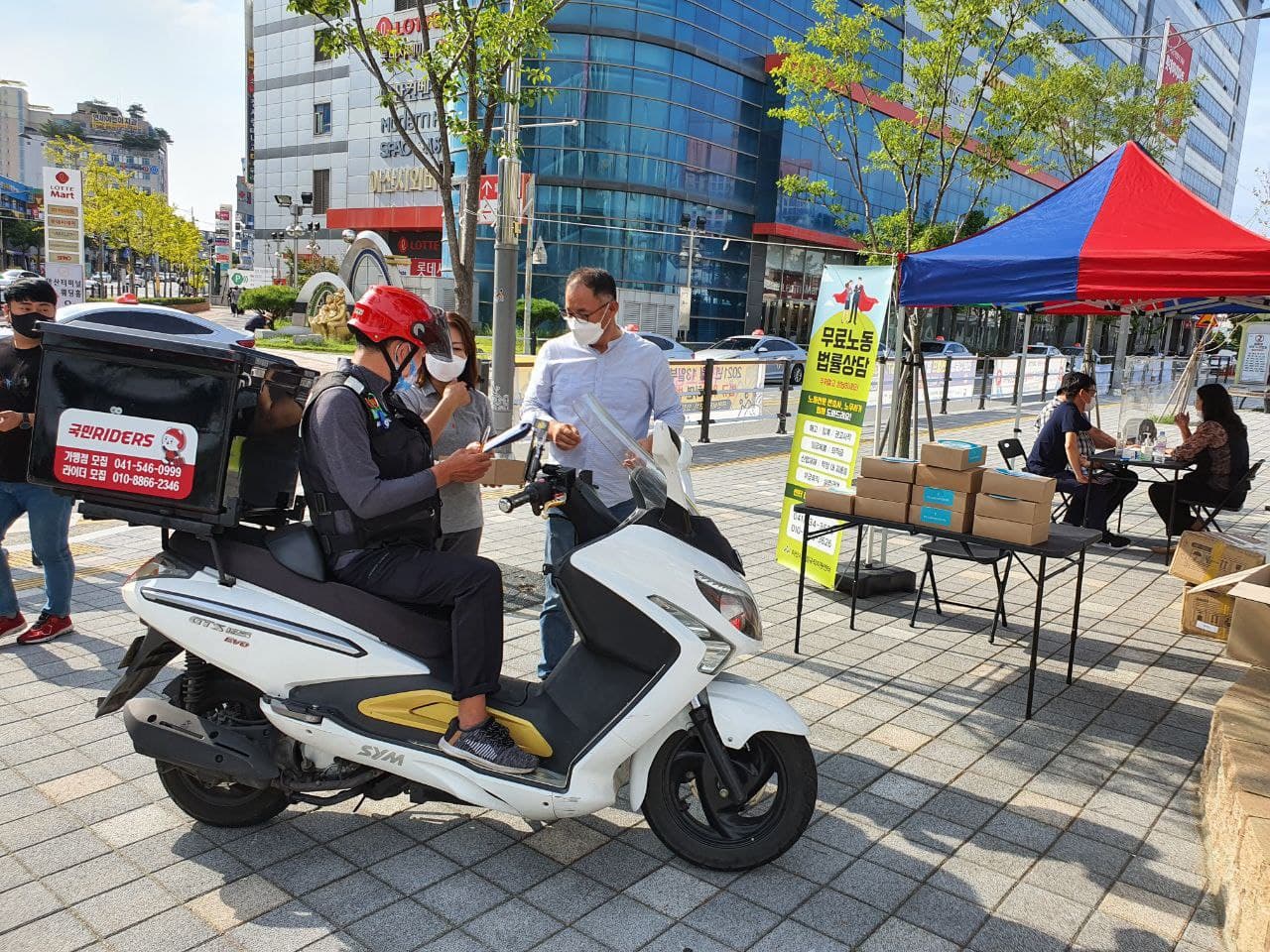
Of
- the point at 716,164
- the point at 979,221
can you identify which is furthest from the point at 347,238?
the point at 979,221

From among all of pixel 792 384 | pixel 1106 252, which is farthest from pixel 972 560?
pixel 792 384

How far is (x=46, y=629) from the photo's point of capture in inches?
195

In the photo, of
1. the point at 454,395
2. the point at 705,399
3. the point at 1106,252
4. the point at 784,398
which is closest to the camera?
the point at 454,395

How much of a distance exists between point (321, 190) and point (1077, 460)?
5001 centimetres

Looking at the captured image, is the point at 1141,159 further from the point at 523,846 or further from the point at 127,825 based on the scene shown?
the point at 127,825

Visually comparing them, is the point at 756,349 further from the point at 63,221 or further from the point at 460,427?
the point at 460,427

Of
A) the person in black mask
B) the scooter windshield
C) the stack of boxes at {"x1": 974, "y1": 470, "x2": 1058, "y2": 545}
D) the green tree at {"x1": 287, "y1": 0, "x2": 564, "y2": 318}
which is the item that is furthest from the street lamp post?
the scooter windshield

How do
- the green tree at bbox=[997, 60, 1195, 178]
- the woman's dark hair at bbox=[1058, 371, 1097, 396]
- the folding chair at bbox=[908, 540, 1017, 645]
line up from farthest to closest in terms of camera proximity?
1. the green tree at bbox=[997, 60, 1195, 178]
2. the woman's dark hair at bbox=[1058, 371, 1097, 396]
3. the folding chair at bbox=[908, 540, 1017, 645]

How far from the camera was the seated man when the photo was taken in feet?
26.0

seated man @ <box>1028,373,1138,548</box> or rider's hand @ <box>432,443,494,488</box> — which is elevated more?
rider's hand @ <box>432,443,494,488</box>

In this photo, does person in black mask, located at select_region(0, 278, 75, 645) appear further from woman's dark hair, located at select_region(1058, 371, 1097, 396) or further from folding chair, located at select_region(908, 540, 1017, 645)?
woman's dark hair, located at select_region(1058, 371, 1097, 396)

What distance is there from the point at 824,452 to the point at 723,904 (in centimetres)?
377

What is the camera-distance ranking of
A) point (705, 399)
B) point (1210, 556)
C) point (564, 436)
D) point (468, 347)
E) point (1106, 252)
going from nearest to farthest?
point (564, 436)
point (468, 347)
point (1106, 252)
point (1210, 556)
point (705, 399)

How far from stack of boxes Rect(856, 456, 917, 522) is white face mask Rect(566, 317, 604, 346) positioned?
6.25ft
